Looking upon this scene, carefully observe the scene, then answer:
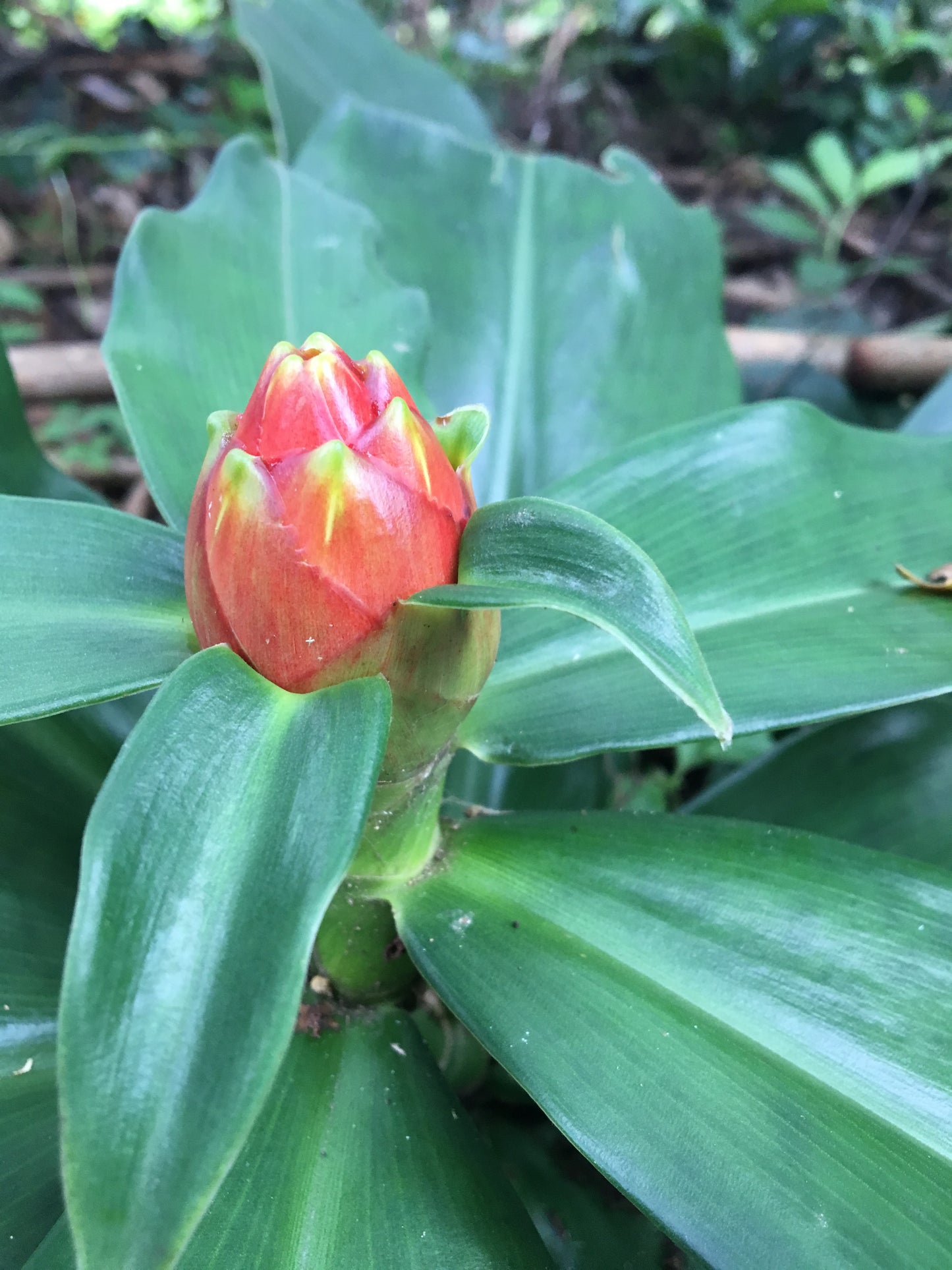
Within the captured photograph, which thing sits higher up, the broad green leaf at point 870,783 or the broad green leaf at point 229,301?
the broad green leaf at point 229,301

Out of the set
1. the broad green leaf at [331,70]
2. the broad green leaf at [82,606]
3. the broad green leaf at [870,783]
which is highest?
the broad green leaf at [331,70]

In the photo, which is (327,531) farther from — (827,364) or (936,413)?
(827,364)

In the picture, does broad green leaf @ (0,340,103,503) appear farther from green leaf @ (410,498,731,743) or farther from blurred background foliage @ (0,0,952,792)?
blurred background foliage @ (0,0,952,792)

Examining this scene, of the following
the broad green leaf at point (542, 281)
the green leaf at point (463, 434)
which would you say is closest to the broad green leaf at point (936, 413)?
the broad green leaf at point (542, 281)

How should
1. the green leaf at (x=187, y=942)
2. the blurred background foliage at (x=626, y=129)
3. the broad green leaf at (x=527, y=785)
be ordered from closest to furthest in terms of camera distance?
the green leaf at (x=187, y=942)
the broad green leaf at (x=527, y=785)
the blurred background foliage at (x=626, y=129)

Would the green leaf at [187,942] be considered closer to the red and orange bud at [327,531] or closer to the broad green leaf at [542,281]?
the red and orange bud at [327,531]

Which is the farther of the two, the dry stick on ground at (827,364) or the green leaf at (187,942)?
the dry stick on ground at (827,364)

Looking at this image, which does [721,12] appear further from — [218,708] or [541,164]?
[218,708]

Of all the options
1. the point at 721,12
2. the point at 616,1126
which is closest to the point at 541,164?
the point at 616,1126
